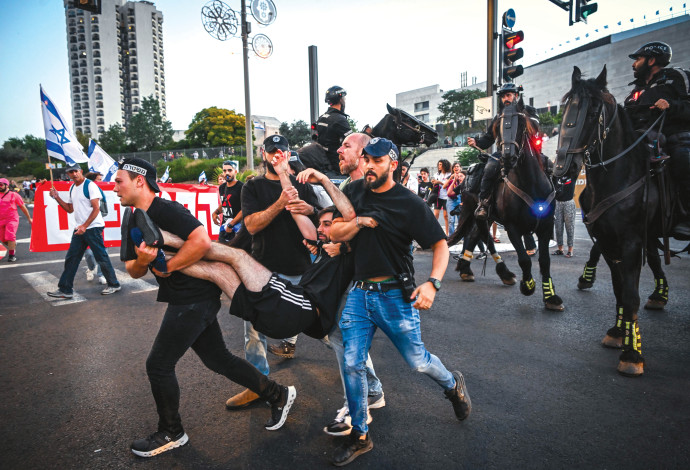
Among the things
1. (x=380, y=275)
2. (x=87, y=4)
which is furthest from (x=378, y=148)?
(x=87, y=4)

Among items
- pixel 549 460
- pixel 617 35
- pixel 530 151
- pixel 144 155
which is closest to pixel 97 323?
pixel 549 460

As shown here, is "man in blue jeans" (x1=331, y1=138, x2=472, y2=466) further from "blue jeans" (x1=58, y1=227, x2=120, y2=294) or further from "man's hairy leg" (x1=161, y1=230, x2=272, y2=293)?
"blue jeans" (x1=58, y1=227, x2=120, y2=294)

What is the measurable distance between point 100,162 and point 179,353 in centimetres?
941

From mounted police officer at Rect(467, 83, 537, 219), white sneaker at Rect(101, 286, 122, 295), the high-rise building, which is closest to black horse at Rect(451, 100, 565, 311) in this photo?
mounted police officer at Rect(467, 83, 537, 219)

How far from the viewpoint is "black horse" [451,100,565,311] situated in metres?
6.04

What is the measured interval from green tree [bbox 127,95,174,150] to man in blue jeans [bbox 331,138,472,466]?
87300 mm

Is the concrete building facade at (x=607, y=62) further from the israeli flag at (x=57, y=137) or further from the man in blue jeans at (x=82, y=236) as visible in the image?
the man in blue jeans at (x=82, y=236)

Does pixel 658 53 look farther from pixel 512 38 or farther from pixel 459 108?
pixel 459 108

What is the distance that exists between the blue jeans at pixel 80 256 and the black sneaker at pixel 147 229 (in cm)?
561

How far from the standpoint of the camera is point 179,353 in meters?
2.98

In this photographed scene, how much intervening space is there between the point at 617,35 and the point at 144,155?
6831 centimetres

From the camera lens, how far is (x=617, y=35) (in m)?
64.3

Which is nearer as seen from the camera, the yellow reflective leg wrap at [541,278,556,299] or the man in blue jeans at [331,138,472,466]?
the man in blue jeans at [331,138,472,466]

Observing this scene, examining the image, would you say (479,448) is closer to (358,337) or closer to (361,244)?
(358,337)
